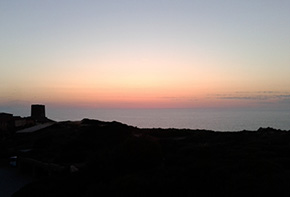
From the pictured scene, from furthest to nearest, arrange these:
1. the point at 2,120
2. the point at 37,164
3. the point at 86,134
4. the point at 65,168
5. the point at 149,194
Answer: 1. the point at 2,120
2. the point at 86,134
3. the point at 37,164
4. the point at 65,168
5. the point at 149,194

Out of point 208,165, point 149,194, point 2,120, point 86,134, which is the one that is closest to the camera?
point 149,194

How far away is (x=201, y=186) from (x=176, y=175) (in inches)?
43.7

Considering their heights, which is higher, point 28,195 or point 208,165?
point 208,165

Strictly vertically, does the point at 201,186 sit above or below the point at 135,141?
below

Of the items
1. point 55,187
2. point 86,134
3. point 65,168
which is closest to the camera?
point 55,187

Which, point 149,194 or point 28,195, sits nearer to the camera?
point 149,194

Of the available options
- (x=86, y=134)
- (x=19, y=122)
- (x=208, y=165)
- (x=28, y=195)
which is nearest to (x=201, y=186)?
(x=208, y=165)

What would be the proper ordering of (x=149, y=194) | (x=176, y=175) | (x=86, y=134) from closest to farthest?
(x=149, y=194) < (x=176, y=175) < (x=86, y=134)

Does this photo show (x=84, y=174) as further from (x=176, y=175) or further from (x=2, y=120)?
(x=2, y=120)

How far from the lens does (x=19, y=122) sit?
53656 millimetres

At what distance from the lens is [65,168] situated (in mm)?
14195

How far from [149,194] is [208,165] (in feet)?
10.0

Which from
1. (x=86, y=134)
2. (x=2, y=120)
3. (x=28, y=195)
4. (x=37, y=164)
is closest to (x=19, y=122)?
(x=2, y=120)

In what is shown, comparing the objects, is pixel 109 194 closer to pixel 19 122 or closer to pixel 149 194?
pixel 149 194
